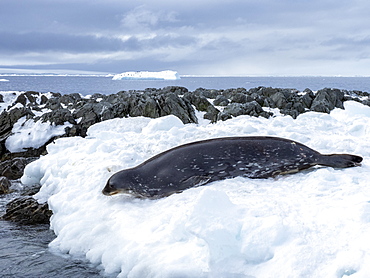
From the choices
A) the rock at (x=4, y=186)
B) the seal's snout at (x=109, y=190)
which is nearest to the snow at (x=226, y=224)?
the seal's snout at (x=109, y=190)

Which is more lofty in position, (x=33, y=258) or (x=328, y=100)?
(x=328, y=100)

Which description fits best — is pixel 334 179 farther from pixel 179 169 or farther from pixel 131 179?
pixel 131 179

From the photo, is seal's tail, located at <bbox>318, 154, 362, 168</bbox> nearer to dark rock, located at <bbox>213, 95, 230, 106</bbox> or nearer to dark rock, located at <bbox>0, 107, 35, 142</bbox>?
dark rock, located at <bbox>213, 95, 230, 106</bbox>

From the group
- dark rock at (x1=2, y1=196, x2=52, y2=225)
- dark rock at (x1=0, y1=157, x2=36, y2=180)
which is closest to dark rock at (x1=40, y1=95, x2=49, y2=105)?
dark rock at (x1=0, y1=157, x2=36, y2=180)

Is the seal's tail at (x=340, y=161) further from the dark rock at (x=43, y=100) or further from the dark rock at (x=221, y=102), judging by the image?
the dark rock at (x=43, y=100)

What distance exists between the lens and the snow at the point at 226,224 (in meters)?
3.54

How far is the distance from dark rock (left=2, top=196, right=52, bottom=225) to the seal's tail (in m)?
4.81

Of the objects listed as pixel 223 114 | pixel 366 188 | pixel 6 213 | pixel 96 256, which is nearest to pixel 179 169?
pixel 96 256

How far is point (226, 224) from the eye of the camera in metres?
3.91

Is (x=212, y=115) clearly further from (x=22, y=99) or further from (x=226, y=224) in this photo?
(x=22, y=99)

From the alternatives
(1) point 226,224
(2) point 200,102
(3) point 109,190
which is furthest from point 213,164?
(2) point 200,102

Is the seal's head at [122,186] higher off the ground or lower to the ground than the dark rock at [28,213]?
higher

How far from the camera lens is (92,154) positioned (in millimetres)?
7672

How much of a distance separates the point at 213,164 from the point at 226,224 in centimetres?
205
